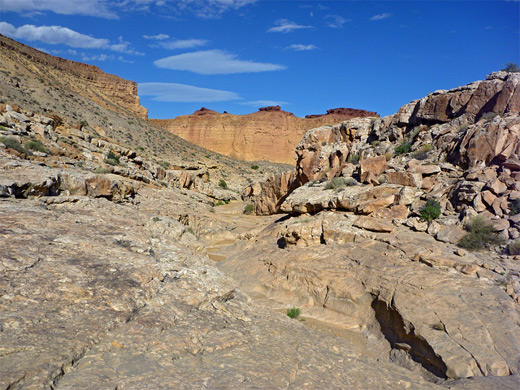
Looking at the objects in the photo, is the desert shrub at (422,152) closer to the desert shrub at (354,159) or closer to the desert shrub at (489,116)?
the desert shrub at (489,116)

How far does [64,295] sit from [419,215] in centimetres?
930

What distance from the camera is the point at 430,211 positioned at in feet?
32.8

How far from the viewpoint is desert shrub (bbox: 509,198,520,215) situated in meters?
8.70

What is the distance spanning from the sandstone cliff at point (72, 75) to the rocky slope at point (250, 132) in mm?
23009

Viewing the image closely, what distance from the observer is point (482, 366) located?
5.56 meters

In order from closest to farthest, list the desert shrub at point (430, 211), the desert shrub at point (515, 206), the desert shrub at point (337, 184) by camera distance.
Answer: the desert shrub at point (515, 206)
the desert shrub at point (430, 211)
the desert shrub at point (337, 184)

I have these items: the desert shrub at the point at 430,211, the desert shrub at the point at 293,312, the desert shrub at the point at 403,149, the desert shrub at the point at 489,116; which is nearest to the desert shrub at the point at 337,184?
the desert shrub at the point at 403,149

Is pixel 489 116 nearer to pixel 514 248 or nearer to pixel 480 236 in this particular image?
pixel 480 236

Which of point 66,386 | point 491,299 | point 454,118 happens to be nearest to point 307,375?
point 66,386

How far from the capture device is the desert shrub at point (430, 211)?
32.7ft

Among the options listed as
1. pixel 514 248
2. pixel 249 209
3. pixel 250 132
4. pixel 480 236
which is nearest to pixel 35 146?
pixel 249 209

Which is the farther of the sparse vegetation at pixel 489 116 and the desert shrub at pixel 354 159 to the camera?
the desert shrub at pixel 354 159

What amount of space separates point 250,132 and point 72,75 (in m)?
45.6

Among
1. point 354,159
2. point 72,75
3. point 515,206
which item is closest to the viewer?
point 515,206
